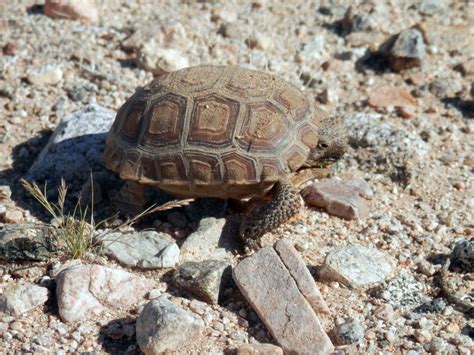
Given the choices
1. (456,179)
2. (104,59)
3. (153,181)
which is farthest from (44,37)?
(456,179)

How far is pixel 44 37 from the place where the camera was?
8.48 meters

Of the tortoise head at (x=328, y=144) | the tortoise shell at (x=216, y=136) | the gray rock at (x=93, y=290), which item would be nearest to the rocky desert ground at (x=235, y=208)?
the gray rock at (x=93, y=290)

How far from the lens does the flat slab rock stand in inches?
180

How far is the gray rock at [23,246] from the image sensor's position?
5281 mm

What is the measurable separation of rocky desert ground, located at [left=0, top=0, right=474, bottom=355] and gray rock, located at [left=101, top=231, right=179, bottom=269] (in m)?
0.02

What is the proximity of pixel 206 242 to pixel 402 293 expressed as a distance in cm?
166

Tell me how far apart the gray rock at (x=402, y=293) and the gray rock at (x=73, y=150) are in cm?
311

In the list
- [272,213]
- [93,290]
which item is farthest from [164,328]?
[272,213]

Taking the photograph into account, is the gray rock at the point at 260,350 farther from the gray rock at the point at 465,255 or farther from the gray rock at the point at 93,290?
the gray rock at the point at 465,255

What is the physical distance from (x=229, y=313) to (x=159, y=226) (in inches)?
51.8

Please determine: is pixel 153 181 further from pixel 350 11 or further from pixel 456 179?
pixel 350 11

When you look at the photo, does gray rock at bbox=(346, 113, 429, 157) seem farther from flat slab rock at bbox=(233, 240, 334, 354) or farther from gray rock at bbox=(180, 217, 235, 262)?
flat slab rock at bbox=(233, 240, 334, 354)

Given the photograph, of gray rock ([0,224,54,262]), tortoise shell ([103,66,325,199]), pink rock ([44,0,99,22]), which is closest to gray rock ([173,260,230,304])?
tortoise shell ([103,66,325,199])

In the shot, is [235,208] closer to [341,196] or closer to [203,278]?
[341,196]
